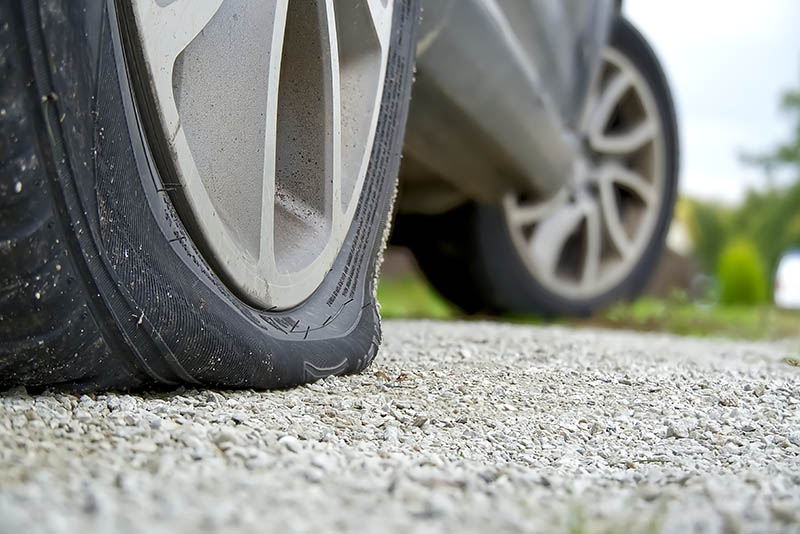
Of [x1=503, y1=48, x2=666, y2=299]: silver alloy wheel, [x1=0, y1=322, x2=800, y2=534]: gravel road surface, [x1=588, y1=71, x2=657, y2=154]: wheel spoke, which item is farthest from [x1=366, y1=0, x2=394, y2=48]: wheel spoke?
[x1=588, y1=71, x2=657, y2=154]: wheel spoke

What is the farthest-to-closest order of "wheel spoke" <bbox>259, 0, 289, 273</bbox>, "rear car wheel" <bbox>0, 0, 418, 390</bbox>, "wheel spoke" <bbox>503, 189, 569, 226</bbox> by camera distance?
"wheel spoke" <bbox>503, 189, 569, 226</bbox>
"wheel spoke" <bbox>259, 0, 289, 273</bbox>
"rear car wheel" <bbox>0, 0, 418, 390</bbox>

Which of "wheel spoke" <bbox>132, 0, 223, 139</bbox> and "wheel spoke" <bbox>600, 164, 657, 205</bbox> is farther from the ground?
"wheel spoke" <bbox>600, 164, 657, 205</bbox>

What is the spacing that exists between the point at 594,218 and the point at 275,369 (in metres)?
2.88

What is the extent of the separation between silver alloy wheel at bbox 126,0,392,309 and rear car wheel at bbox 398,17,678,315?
1996 mm

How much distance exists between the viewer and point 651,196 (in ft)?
13.9

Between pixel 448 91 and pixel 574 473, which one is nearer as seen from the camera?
pixel 574 473

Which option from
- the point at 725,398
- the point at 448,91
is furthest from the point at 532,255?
the point at 725,398

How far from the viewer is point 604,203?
3.96 m

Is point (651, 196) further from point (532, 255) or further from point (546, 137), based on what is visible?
point (546, 137)

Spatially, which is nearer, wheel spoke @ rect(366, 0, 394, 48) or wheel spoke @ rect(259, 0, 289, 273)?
wheel spoke @ rect(259, 0, 289, 273)

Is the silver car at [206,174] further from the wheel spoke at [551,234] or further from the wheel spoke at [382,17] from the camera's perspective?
the wheel spoke at [551,234]

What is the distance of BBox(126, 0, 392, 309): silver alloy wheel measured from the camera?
1209mm

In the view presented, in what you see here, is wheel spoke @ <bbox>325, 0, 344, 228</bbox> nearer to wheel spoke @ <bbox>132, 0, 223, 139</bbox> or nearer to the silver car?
the silver car

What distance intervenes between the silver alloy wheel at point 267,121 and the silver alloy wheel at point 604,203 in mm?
2083
